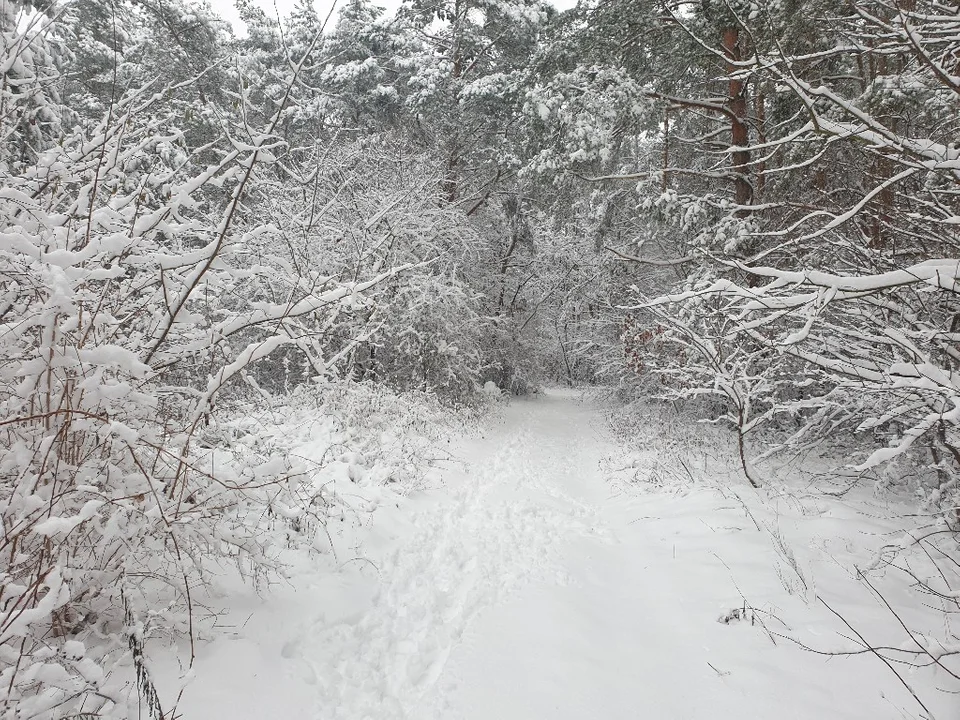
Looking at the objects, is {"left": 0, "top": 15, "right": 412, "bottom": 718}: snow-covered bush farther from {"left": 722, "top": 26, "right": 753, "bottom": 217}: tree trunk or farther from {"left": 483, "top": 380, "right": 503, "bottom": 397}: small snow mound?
{"left": 483, "top": 380, "right": 503, "bottom": 397}: small snow mound

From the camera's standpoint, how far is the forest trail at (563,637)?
248 centimetres

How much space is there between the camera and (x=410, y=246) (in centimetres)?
1164

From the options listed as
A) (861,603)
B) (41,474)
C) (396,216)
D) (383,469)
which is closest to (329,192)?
(396,216)

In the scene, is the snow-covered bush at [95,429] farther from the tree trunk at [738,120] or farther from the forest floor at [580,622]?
the tree trunk at [738,120]

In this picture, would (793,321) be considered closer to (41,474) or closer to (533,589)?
(533,589)

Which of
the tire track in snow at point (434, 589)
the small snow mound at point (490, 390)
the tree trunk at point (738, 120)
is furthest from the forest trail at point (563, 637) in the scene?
the small snow mound at point (490, 390)

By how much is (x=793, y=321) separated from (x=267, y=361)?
30.8 feet

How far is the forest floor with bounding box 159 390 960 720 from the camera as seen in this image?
7.96 feet

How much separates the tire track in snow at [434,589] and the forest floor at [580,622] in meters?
0.02

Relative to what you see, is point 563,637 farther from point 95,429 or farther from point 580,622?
point 95,429

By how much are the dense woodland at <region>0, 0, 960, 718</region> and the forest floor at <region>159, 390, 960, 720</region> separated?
0.51m

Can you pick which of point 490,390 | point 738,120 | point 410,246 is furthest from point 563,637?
point 490,390

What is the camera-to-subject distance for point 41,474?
1.72 meters

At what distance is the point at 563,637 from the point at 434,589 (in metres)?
1.05
